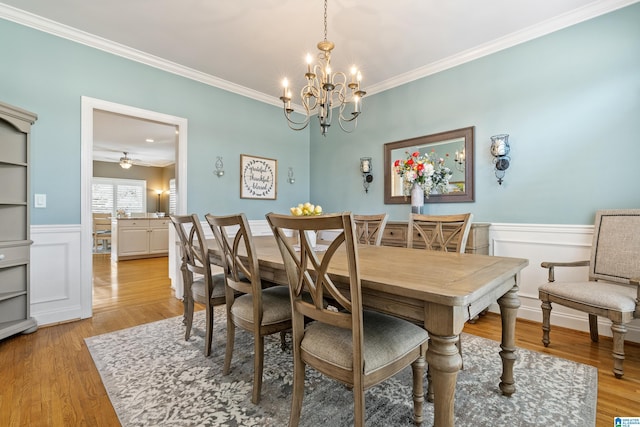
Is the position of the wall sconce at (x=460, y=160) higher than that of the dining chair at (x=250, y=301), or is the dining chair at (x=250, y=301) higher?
the wall sconce at (x=460, y=160)

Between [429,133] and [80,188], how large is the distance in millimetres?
3674

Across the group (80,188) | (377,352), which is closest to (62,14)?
(80,188)

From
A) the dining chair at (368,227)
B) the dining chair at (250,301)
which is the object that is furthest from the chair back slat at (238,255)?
the dining chair at (368,227)

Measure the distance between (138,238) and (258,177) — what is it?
4007mm

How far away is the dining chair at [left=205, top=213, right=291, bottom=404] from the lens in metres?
1.55

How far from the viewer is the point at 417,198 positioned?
3.26 metres

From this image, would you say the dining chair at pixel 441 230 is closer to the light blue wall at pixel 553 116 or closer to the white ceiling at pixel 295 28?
the light blue wall at pixel 553 116

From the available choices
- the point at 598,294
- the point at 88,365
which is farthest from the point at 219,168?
the point at 598,294

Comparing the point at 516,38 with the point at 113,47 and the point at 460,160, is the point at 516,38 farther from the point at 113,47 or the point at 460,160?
the point at 113,47

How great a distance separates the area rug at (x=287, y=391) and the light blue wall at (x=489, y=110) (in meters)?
1.43

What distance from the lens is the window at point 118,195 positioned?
836cm

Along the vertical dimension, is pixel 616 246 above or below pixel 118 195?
below

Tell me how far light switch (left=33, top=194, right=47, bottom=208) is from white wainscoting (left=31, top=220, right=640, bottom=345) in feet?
0.64

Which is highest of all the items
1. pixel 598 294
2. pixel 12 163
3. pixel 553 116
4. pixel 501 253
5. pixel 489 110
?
pixel 489 110
